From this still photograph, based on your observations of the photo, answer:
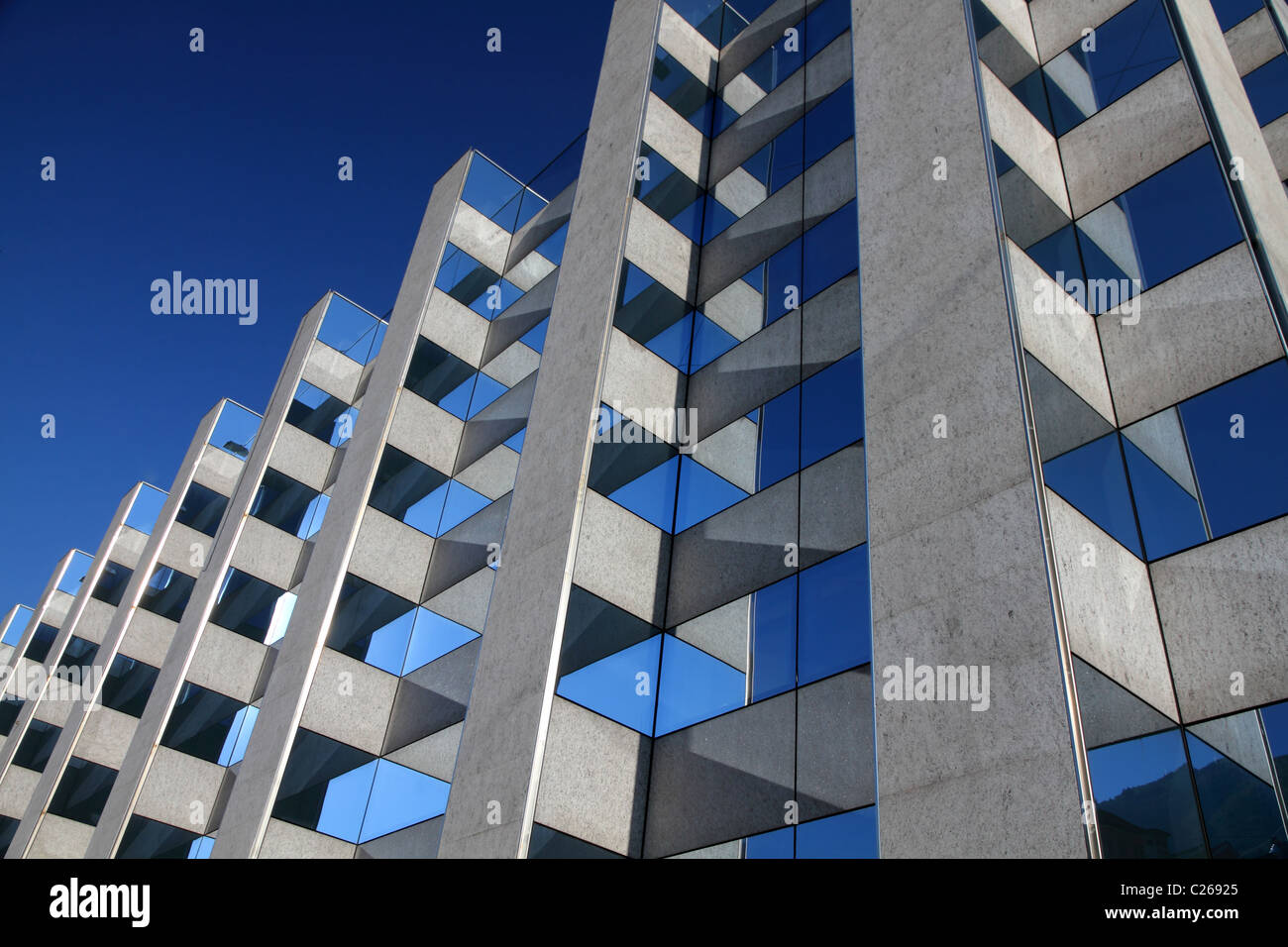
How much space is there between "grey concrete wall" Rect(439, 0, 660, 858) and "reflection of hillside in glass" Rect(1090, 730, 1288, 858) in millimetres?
8299

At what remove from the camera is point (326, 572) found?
24.5m

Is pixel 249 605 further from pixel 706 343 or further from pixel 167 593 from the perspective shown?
pixel 706 343

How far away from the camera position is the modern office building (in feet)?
37.6

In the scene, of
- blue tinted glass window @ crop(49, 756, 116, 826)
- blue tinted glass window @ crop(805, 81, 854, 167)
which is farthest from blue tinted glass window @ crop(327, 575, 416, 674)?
blue tinted glass window @ crop(805, 81, 854, 167)

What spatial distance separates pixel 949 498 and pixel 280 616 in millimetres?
22424

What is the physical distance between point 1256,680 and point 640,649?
9.27 metres

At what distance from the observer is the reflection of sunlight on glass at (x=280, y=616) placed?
28406 mm

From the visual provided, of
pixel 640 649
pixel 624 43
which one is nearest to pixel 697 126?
pixel 624 43

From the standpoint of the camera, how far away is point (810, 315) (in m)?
18.4

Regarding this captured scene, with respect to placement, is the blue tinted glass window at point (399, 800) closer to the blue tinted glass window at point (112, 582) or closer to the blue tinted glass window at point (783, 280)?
the blue tinted glass window at point (783, 280)

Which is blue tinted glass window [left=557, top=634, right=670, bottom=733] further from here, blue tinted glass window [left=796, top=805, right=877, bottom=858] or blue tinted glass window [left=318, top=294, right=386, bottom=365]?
blue tinted glass window [left=318, top=294, right=386, bottom=365]

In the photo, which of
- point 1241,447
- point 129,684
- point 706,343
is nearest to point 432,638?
point 706,343

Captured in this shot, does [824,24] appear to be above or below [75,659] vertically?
above
